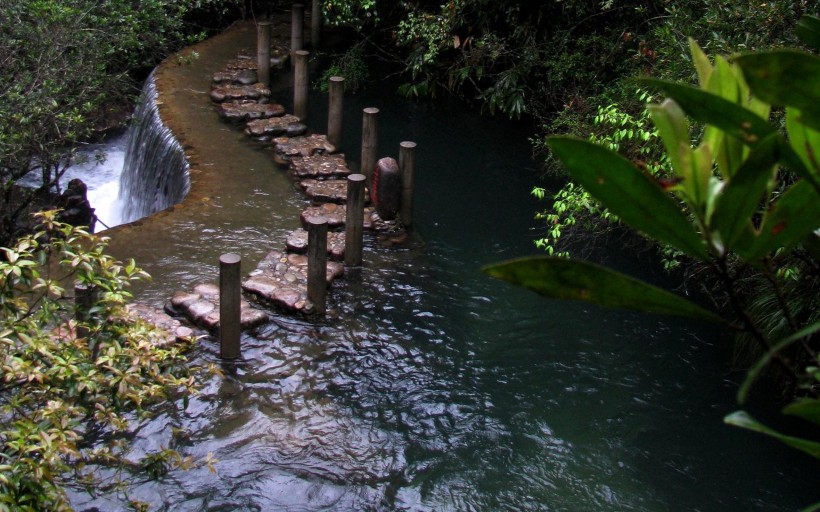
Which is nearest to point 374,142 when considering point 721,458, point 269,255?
point 269,255

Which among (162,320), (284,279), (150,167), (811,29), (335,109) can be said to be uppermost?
A: (811,29)

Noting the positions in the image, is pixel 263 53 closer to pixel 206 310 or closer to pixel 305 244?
pixel 305 244

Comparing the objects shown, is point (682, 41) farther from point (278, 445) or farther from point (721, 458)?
point (278, 445)

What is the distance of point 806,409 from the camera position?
3.76 ft

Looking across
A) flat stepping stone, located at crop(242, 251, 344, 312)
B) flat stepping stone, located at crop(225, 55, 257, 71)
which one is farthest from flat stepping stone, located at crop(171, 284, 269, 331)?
flat stepping stone, located at crop(225, 55, 257, 71)

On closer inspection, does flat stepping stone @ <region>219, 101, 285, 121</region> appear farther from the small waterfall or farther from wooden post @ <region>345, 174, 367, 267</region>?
wooden post @ <region>345, 174, 367, 267</region>

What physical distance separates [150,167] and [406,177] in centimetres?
444

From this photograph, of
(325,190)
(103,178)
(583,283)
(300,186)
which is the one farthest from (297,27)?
(583,283)

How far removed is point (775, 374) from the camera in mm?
8188

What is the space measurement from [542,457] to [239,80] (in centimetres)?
943

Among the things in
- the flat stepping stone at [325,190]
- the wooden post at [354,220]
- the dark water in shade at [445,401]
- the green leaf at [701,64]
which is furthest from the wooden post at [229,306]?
the green leaf at [701,64]

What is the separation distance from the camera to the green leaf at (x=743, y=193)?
3.78 ft

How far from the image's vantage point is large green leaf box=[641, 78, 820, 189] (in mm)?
1115

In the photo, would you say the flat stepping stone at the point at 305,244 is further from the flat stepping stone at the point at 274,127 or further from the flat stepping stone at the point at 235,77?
the flat stepping stone at the point at 235,77
